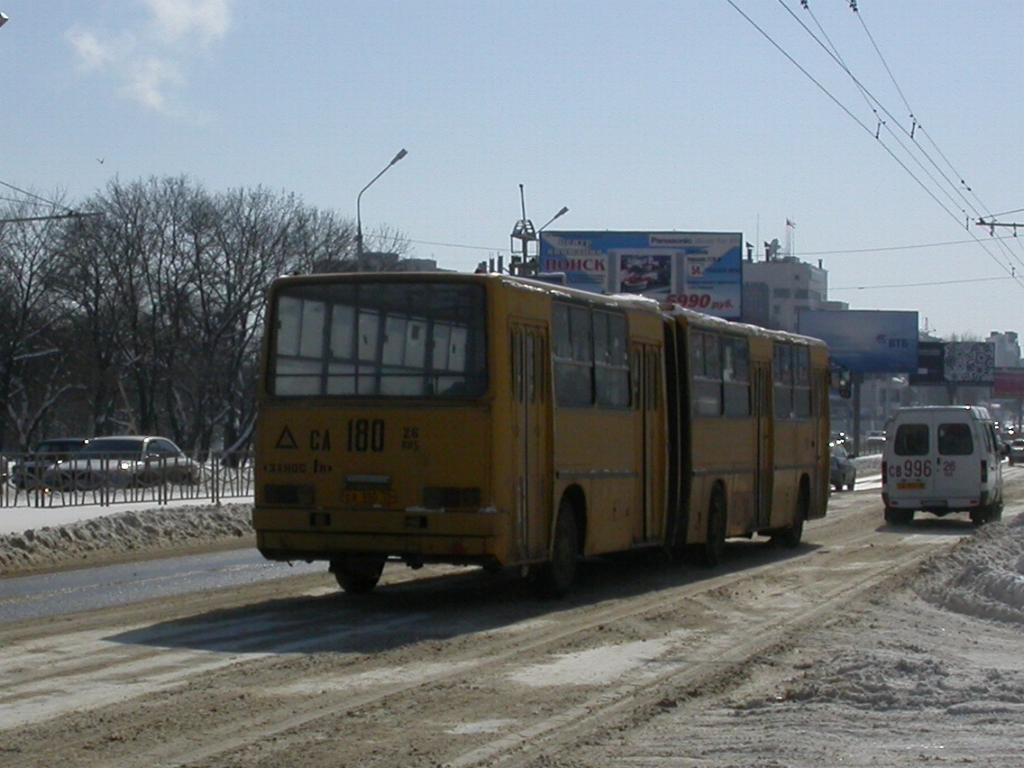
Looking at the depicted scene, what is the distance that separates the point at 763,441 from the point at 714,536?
274cm

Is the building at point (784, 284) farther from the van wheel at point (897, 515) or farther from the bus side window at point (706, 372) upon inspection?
the bus side window at point (706, 372)

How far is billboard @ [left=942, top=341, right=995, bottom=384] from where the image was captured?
101125 millimetres

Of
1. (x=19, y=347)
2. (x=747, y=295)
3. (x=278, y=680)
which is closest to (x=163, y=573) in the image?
(x=278, y=680)

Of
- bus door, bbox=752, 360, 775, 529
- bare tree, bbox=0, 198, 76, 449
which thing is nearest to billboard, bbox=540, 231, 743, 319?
bare tree, bbox=0, 198, 76, 449

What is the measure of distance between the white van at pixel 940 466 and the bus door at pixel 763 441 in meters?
9.78

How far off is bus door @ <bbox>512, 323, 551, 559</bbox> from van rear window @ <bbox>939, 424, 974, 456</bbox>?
19.2 metres

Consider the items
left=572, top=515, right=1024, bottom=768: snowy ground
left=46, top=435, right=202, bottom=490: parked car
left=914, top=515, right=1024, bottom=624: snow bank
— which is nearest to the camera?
left=572, top=515, right=1024, bottom=768: snowy ground

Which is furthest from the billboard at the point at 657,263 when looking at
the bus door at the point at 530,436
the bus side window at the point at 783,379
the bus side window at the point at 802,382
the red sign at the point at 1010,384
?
the red sign at the point at 1010,384

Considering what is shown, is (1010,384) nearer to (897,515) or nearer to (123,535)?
(897,515)

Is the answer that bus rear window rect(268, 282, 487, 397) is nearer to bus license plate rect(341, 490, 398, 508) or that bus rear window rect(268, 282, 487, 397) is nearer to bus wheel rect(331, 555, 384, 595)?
bus license plate rect(341, 490, 398, 508)

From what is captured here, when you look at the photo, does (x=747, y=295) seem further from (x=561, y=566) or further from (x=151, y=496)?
(x=561, y=566)

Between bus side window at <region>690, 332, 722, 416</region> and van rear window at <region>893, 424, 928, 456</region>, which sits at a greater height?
bus side window at <region>690, 332, 722, 416</region>

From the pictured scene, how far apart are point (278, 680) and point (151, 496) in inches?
804

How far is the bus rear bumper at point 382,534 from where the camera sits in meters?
15.0
